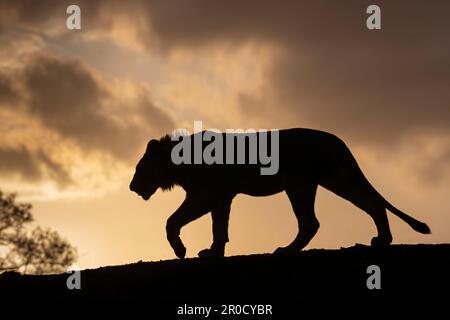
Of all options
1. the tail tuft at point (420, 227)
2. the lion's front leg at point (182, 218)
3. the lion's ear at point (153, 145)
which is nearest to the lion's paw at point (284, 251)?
the lion's front leg at point (182, 218)

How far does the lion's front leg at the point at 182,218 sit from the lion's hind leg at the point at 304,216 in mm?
1764

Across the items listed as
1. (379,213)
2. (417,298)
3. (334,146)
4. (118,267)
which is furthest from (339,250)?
(118,267)

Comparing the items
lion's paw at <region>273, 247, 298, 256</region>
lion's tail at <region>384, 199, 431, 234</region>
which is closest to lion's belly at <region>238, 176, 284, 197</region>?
lion's paw at <region>273, 247, 298, 256</region>

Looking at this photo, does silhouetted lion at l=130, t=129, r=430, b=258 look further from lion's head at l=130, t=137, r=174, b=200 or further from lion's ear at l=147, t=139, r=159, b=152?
lion's ear at l=147, t=139, r=159, b=152

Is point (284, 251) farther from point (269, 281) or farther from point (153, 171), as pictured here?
point (153, 171)

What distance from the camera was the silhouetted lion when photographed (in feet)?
44.0

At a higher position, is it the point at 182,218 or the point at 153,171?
the point at 153,171

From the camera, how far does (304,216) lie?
13.3 metres

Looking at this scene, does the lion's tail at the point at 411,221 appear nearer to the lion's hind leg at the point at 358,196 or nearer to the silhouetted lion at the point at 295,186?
the silhouetted lion at the point at 295,186

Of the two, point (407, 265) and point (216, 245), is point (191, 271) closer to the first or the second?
point (216, 245)

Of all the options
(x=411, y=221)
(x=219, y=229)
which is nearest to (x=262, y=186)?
(x=219, y=229)

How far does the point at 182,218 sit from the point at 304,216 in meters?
2.39
